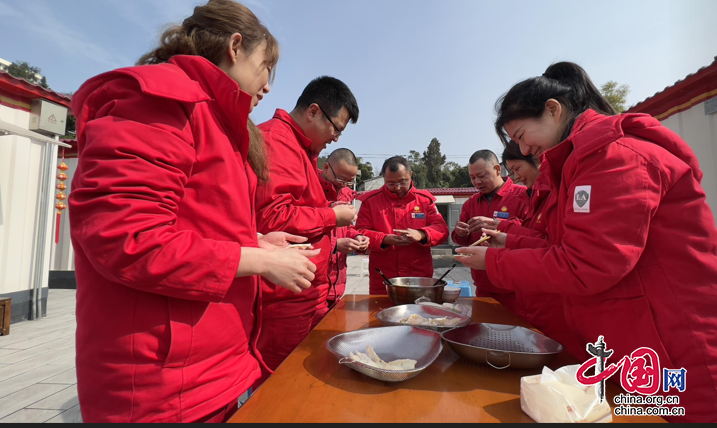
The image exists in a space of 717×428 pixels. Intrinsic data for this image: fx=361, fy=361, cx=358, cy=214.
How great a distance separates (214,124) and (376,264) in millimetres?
2638

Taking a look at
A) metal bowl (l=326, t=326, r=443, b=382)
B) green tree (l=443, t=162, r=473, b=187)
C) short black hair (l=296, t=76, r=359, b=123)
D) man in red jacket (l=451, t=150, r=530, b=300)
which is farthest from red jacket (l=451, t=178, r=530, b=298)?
green tree (l=443, t=162, r=473, b=187)

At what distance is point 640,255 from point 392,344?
2.71 feet

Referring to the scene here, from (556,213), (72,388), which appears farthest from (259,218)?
(72,388)

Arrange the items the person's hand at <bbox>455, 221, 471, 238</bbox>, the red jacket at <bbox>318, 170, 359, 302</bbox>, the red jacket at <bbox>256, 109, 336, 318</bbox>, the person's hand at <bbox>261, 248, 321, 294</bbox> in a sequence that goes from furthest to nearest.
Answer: the person's hand at <bbox>455, 221, 471, 238</bbox>
the red jacket at <bbox>318, 170, 359, 302</bbox>
the red jacket at <bbox>256, 109, 336, 318</bbox>
the person's hand at <bbox>261, 248, 321, 294</bbox>

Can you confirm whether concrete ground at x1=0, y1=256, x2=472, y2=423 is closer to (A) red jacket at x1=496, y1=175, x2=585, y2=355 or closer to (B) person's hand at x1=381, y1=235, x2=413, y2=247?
(B) person's hand at x1=381, y1=235, x2=413, y2=247

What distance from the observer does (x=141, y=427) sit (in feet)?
2.77

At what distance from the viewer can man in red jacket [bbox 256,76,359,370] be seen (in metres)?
1.69

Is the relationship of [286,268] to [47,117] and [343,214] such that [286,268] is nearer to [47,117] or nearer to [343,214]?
[343,214]

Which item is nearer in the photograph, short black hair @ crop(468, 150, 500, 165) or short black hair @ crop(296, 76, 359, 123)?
short black hair @ crop(296, 76, 359, 123)

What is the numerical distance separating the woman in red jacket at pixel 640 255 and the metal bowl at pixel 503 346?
0.16m

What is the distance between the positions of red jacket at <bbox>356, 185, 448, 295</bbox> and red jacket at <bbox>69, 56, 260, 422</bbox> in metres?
2.42

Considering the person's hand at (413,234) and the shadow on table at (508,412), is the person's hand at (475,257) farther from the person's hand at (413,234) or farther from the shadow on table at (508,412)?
the person's hand at (413,234)

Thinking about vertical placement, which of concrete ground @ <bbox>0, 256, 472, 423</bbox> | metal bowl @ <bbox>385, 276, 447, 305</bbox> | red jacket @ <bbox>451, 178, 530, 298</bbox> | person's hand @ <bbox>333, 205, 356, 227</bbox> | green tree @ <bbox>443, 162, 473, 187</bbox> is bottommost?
concrete ground @ <bbox>0, 256, 472, 423</bbox>

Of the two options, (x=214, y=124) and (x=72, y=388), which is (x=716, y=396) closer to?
(x=214, y=124)
